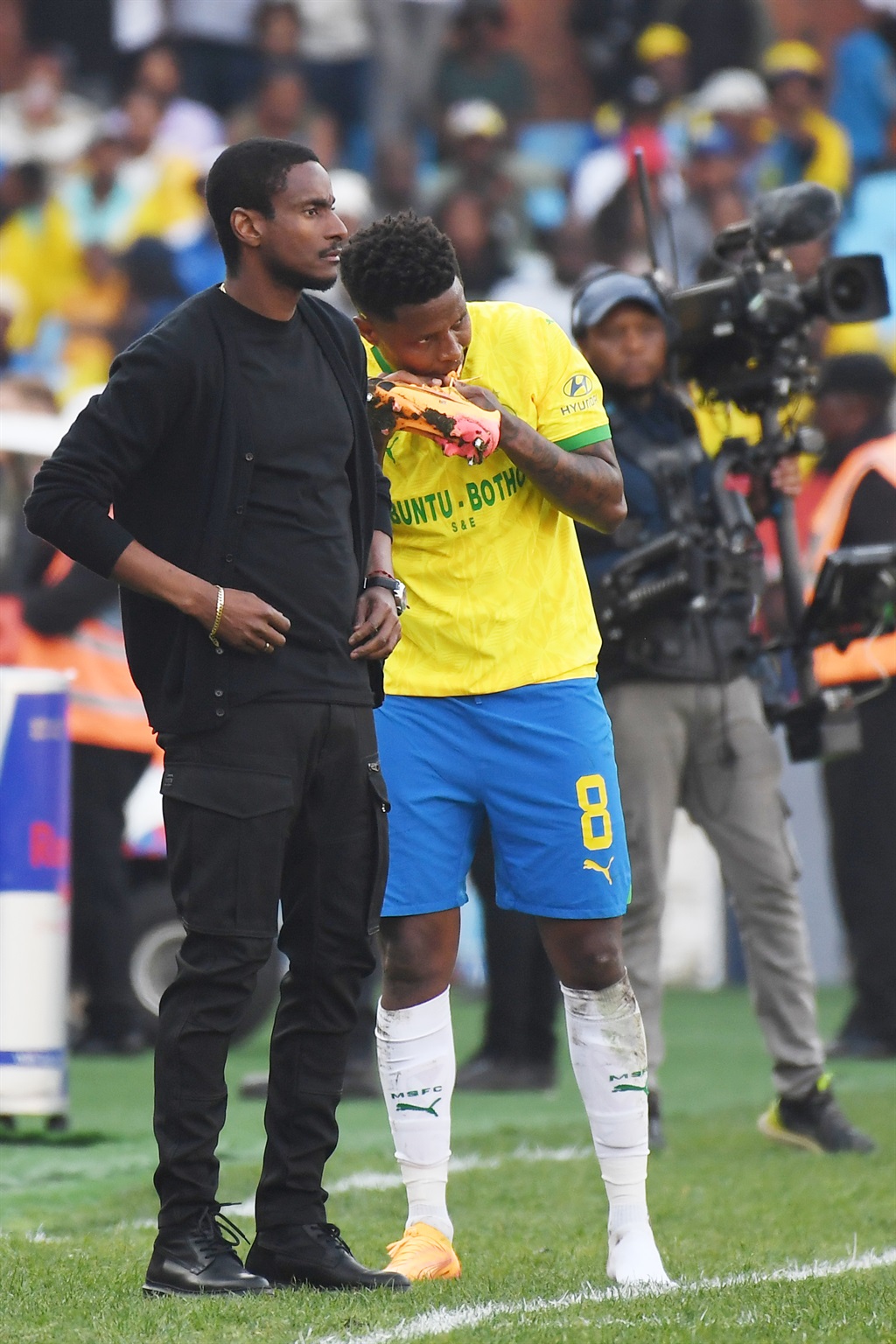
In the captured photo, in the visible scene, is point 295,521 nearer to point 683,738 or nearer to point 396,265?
point 396,265

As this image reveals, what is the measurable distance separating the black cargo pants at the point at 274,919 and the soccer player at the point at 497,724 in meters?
0.28

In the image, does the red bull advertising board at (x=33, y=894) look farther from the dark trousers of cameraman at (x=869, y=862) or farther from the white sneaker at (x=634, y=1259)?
the dark trousers of cameraman at (x=869, y=862)

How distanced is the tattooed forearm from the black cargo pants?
0.61 m

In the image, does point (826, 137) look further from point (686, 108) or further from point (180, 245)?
point (180, 245)

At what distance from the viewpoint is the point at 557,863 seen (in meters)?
4.51

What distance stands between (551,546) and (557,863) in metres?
0.67

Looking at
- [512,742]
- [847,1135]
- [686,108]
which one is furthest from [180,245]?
[512,742]

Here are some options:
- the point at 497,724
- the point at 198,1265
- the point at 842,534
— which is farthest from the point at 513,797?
the point at 842,534

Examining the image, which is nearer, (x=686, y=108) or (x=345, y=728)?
(x=345, y=728)

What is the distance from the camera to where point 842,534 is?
28.7 ft

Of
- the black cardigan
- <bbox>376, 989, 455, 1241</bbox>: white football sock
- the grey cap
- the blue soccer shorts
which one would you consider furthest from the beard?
the grey cap

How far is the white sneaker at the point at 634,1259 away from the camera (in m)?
4.38

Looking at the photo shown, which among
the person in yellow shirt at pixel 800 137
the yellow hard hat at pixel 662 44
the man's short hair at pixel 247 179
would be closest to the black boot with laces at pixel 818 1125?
the man's short hair at pixel 247 179

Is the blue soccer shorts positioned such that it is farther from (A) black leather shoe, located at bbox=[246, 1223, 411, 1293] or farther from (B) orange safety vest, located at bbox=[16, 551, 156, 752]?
(B) orange safety vest, located at bbox=[16, 551, 156, 752]
